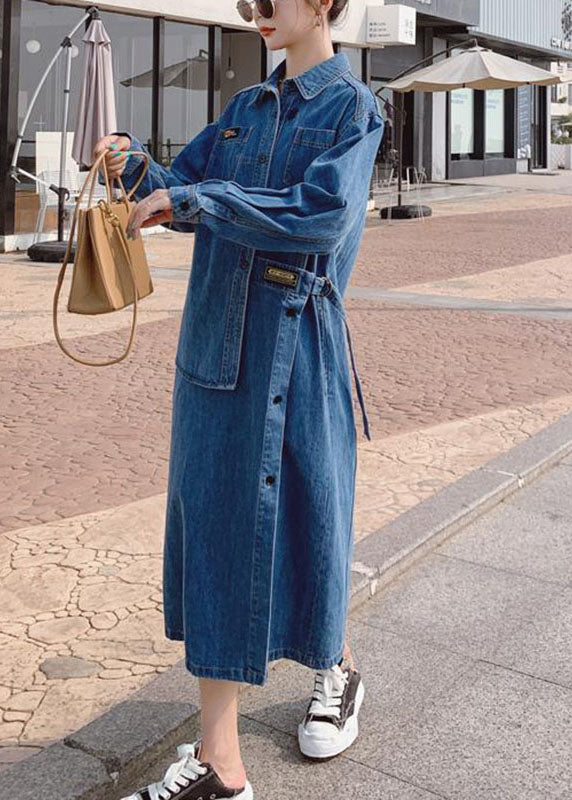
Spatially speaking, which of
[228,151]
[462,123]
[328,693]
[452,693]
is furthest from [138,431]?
[462,123]

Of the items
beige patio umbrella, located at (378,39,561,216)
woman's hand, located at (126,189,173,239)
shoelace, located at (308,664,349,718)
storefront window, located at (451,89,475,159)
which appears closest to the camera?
woman's hand, located at (126,189,173,239)

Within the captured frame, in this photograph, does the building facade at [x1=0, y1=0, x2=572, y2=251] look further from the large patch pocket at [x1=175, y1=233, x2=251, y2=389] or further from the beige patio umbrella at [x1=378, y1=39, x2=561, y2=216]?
the large patch pocket at [x1=175, y1=233, x2=251, y2=389]

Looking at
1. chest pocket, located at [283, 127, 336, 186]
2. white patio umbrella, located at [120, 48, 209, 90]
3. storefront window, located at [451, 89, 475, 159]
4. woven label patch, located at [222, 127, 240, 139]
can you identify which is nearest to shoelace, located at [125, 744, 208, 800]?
chest pocket, located at [283, 127, 336, 186]

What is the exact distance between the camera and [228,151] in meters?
2.46

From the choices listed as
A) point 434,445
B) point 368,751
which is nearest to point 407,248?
point 434,445

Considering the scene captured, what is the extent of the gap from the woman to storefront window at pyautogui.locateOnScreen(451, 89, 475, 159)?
30.1 m

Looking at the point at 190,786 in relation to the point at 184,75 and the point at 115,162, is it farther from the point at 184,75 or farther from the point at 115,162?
the point at 184,75

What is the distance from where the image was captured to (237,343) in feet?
7.68

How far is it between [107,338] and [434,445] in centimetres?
347

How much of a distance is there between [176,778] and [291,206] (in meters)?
1.22

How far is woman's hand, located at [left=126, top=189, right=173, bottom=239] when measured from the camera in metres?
2.10

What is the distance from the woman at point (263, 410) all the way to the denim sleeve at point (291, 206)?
17 mm

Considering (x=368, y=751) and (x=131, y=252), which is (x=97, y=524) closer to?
(x=368, y=751)

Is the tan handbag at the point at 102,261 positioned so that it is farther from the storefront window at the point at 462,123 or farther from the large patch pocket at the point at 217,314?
the storefront window at the point at 462,123
